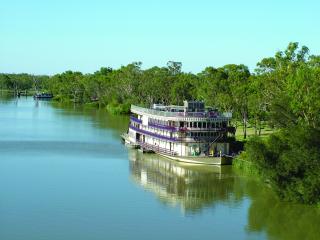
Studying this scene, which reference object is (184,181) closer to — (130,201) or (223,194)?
(223,194)

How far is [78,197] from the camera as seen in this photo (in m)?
45.5

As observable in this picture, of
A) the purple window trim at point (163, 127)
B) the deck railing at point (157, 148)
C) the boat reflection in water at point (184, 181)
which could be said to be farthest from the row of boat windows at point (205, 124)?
the boat reflection in water at point (184, 181)

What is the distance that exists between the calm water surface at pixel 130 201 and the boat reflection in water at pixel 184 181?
0.07 metres

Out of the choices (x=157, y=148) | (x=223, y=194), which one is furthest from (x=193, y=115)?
(x=223, y=194)

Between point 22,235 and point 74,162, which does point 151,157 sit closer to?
point 74,162

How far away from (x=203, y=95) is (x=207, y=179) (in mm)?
46168

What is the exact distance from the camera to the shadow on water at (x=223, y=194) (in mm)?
40037

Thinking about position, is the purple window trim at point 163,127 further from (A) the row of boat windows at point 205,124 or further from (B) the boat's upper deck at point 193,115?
(A) the row of boat windows at point 205,124

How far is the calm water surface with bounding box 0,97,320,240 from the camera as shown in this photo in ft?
124

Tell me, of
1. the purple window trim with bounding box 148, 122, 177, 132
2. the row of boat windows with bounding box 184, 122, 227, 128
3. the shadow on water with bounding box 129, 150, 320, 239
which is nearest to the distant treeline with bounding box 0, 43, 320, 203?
the shadow on water with bounding box 129, 150, 320, 239

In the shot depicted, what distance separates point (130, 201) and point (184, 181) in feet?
30.5

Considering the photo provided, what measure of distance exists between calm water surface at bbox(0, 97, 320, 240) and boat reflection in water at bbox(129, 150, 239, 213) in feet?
0.24

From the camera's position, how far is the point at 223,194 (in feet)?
160

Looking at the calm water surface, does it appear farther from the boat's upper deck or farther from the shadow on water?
the boat's upper deck
